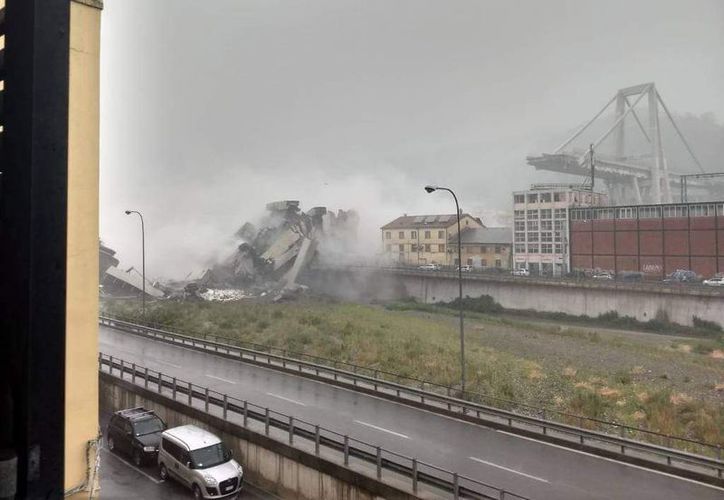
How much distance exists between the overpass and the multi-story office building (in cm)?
491

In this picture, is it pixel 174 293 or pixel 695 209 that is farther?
pixel 174 293

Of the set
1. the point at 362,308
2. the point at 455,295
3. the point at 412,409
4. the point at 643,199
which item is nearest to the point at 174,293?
the point at 362,308

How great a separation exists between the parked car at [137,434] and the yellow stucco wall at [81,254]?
10.4m

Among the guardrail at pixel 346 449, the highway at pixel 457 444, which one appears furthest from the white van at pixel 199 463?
the highway at pixel 457 444

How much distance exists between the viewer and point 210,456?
391 inches

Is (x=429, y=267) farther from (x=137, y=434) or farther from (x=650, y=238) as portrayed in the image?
(x=137, y=434)

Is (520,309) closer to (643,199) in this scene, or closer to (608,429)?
(608,429)

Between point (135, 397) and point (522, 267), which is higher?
point (522, 267)

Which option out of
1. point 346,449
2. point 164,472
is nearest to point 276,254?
point 164,472

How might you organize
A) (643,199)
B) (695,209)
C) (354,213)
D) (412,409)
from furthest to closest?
(643,199)
(354,213)
(695,209)
(412,409)

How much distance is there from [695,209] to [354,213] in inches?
1129

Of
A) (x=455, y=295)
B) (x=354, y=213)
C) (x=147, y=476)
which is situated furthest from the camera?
(x=354, y=213)

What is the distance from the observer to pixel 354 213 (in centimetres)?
5394

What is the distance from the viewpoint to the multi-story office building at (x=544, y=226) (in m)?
40.8
